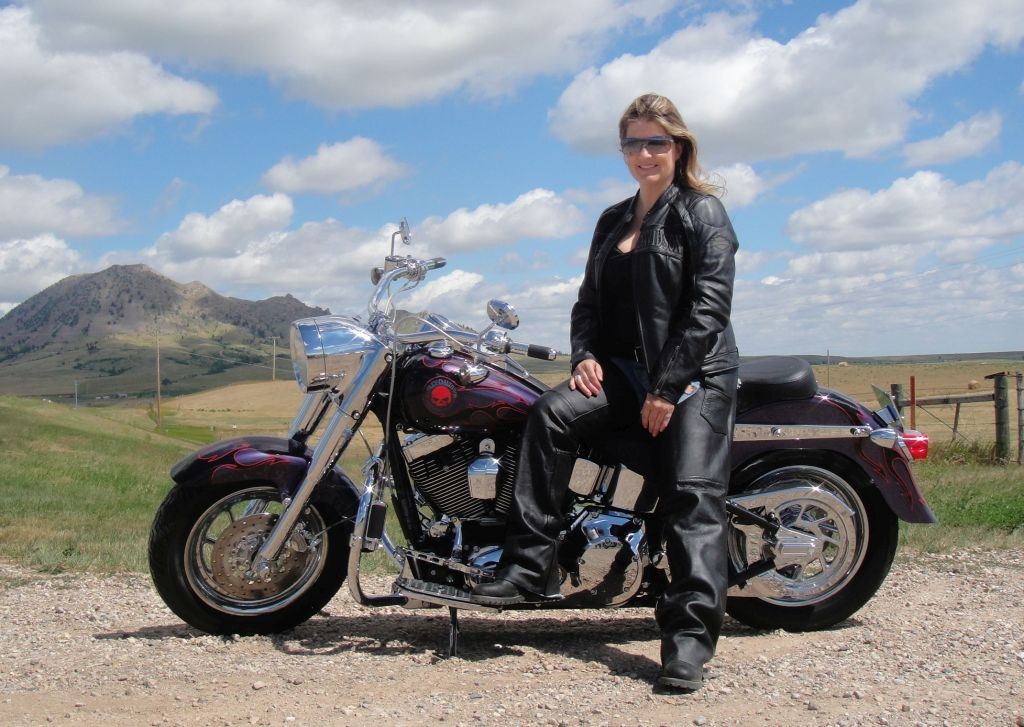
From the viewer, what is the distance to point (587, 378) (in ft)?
13.9

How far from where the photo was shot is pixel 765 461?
15.2 ft

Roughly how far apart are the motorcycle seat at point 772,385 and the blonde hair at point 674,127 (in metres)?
0.89

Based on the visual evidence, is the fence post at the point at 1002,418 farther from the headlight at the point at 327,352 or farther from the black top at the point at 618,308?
the headlight at the point at 327,352

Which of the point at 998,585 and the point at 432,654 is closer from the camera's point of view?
the point at 432,654

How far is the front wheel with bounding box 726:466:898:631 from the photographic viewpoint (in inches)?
181

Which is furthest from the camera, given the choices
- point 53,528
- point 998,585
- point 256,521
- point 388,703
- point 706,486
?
point 53,528

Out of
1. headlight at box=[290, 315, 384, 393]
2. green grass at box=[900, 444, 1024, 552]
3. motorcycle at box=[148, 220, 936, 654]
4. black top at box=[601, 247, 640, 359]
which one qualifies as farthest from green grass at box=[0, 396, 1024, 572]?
black top at box=[601, 247, 640, 359]

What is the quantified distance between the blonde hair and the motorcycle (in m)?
0.94

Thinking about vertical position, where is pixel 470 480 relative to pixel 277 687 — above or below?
above

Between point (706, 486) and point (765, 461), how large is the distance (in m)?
0.66

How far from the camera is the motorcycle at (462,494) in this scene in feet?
14.1

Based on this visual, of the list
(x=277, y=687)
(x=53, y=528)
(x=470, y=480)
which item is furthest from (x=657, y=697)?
(x=53, y=528)

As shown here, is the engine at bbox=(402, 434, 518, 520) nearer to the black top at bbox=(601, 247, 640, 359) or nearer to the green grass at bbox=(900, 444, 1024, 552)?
the black top at bbox=(601, 247, 640, 359)

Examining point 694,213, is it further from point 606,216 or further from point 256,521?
point 256,521
